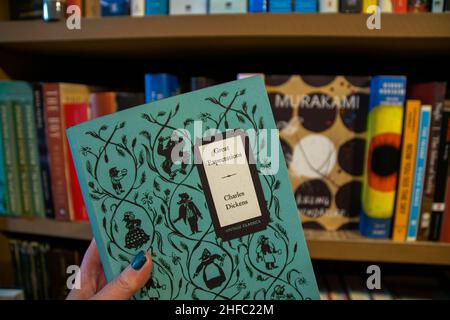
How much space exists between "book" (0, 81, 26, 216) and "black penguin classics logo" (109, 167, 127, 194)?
39cm

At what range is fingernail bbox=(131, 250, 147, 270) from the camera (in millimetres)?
484

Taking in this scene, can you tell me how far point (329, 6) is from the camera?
61 cm

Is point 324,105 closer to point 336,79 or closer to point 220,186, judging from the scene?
point 336,79

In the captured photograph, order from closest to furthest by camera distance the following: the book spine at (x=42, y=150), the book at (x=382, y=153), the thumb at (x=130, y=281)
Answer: the thumb at (x=130, y=281) → the book at (x=382, y=153) → the book spine at (x=42, y=150)

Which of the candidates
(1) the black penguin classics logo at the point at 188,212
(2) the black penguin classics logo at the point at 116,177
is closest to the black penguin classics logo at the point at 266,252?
(1) the black penguin classics logo at the point at 188,212

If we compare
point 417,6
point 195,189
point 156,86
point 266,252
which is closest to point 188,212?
point 195,189

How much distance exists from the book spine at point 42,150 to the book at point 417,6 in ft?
2.67

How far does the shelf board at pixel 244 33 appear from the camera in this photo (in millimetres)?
554

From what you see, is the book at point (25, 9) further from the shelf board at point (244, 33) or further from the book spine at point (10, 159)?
the book spine at point (10, 159)

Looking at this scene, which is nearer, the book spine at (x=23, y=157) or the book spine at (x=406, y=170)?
the book spine at (x=406, y=170)

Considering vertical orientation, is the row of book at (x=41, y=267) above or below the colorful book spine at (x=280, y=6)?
below

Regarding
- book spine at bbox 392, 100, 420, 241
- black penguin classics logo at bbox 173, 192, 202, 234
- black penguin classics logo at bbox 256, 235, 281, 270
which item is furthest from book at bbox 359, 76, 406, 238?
black penguin classics logo at bbox 173, 192, 202, 234

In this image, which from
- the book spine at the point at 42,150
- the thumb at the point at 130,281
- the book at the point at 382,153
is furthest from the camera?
the book spine at the point at 42,150

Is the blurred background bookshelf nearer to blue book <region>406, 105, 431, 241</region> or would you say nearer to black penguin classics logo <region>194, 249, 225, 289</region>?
blue book <region>406, 105, 431, 241</region>
